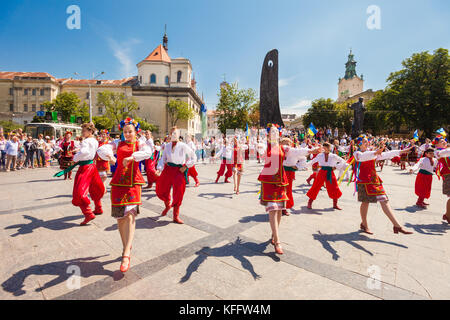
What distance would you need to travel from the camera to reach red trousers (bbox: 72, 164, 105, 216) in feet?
15.5

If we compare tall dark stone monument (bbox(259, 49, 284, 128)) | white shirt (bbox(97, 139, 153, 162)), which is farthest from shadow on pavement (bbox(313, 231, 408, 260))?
tall dark stone monument (bbox(259, 49, 284, 128))

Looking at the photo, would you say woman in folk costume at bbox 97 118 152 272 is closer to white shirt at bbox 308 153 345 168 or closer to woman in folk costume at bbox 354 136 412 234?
woman in folk costume at bbox 354 136 412 234

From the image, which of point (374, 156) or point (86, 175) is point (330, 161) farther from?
point (86, 175)

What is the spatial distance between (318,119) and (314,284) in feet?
190

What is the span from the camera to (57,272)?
302 centimetres

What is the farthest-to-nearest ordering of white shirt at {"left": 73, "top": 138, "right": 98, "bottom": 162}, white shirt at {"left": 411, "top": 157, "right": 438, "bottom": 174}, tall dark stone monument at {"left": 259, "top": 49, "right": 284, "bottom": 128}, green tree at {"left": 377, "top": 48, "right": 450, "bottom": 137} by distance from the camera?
green tree at {"left": 377, "top": 48, "right": 450, "bottom": 137} < tall dark stone monument at {"left": 259, "top": 49, "right": 284, "bottom": 128} < white shirt at {"left": 411, "top": 157, "right": 438, "bottom": 174} < white shirt at {"left": 73, "top": 138, "right": 98, "bottom": 162}

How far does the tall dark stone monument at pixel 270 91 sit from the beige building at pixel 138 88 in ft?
138

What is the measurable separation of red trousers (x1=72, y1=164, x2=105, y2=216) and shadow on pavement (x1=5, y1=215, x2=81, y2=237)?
460 millimetres

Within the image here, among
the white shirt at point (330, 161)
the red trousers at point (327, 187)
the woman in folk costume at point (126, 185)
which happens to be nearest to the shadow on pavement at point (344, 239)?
the red trousers at point (327, 187)

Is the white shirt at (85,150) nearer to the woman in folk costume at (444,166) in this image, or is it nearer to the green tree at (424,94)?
the woman in folk costume at (444,166)

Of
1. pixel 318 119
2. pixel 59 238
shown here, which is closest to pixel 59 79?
pixel 318 119

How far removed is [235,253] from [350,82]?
398ft

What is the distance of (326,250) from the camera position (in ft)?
12.4
